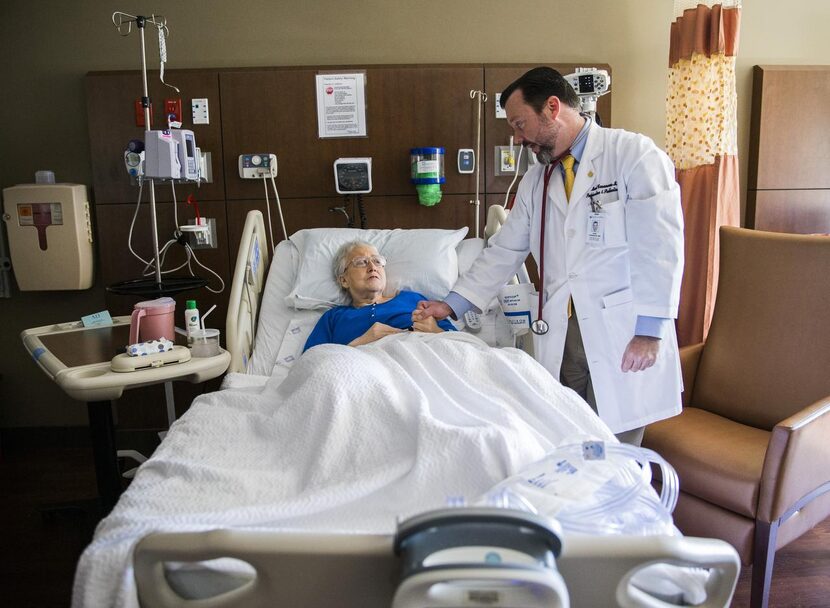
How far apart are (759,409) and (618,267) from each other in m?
0.81

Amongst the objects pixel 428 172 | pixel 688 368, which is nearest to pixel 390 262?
pixel 428 172

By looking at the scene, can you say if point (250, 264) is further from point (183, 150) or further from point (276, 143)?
point (276, 143)

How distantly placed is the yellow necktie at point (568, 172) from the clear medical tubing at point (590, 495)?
1204mm

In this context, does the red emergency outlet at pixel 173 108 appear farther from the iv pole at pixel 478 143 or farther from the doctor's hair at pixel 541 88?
the doctor's hair at pixel 541 88

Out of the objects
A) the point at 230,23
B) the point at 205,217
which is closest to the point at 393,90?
the point at 230,23

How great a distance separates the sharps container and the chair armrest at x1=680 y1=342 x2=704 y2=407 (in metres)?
1.35

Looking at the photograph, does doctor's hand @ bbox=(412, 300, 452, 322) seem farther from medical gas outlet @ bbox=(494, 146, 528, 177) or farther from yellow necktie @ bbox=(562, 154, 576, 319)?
medical gas outlet @ bbox=(494, 146, 528, 177)

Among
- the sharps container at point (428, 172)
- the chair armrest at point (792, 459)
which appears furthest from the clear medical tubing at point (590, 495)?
the sharps container at point (428, 172)

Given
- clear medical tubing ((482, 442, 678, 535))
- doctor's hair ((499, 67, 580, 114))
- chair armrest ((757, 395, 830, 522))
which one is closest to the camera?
clear medical tubing ((482, 442, 678, 535))

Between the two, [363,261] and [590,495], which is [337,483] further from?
[363,261]

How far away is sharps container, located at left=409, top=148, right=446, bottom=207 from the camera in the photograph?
3.16 m

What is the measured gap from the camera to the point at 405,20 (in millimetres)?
3357

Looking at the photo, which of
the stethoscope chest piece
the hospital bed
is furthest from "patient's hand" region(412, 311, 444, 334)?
the stethoscope chest piece

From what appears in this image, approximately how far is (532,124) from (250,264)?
1158 millimetres
